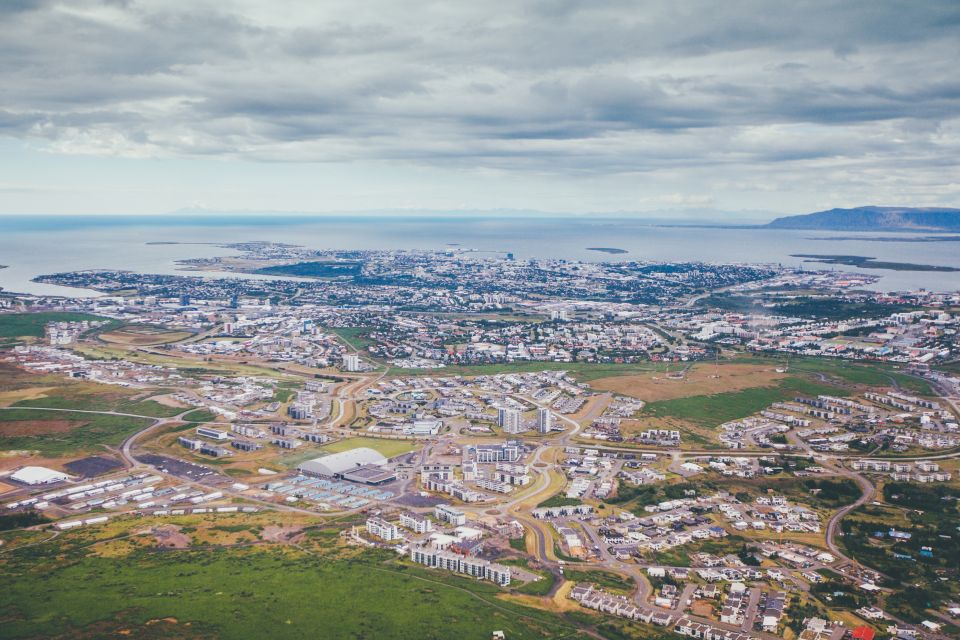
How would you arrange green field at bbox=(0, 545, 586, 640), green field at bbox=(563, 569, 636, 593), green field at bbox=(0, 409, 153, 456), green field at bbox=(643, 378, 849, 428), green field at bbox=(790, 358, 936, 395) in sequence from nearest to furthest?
1. green field at bbox=(0, 545, 586, 640)
2. green field at bbox=(563, 569, 636, 593)
3. green field at bbox=(0, 409, 153, 456)
4. green field at bbox=(643, 378, 849, 428)
5. green field at bbox=(790, 358, 936, 395)

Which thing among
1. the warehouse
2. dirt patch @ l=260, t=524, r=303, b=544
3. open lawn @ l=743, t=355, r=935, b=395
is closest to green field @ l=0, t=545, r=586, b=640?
dirt patch @ l=260, t=524, r=303, b=544

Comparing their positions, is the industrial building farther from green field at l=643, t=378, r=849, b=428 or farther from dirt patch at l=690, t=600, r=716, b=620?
green field at l=643, t=378, r=849, b=428

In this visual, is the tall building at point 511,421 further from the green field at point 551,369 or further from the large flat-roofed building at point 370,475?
the green field at point 551,369

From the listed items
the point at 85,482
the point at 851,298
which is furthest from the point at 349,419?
the point at 851,298

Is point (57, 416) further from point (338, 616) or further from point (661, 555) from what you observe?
point (661, 555)

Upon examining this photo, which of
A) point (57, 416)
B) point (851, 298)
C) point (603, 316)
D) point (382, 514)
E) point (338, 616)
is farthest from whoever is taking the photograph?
point (851, 298)

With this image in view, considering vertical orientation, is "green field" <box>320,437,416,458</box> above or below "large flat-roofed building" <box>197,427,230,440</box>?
below

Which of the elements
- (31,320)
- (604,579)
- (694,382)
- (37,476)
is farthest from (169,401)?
(31,320)

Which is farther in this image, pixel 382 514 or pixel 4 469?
pixel 4 469
